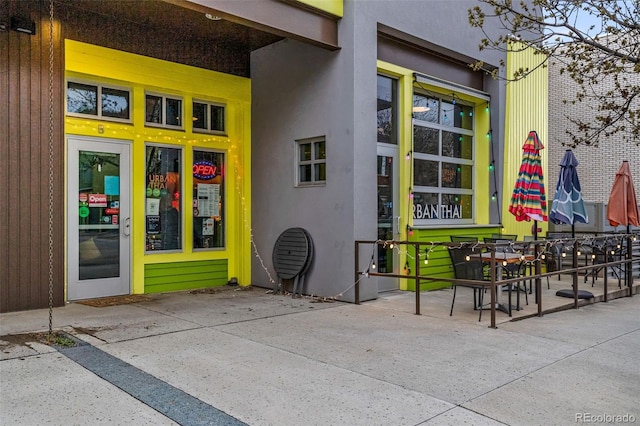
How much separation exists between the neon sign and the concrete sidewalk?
2.46 metres

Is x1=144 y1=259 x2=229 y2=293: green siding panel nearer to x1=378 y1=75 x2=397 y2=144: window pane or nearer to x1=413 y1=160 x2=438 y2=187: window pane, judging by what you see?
x1=378 y1=75 x2=397 y2=144: window pane

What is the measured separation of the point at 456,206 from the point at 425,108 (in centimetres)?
192

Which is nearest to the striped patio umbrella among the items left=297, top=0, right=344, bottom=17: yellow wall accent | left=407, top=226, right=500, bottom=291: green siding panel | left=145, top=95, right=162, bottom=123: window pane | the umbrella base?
the umbrella base

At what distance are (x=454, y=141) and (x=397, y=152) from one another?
5.99ft

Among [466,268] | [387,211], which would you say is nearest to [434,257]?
[387,211]

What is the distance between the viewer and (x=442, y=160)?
9164mm

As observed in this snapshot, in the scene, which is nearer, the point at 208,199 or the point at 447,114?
the point at 208,199

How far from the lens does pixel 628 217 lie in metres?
8.31

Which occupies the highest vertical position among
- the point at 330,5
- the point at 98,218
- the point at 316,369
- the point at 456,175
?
the point at 330,5

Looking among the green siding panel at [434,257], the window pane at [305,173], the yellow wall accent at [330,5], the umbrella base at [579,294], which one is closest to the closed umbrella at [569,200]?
the umbrella base at [579,294]

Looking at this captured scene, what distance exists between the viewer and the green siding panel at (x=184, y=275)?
24.9ft

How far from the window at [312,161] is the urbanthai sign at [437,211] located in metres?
1.87

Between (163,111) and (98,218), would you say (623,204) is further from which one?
(98,218)

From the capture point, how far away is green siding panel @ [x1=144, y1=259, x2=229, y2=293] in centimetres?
759
